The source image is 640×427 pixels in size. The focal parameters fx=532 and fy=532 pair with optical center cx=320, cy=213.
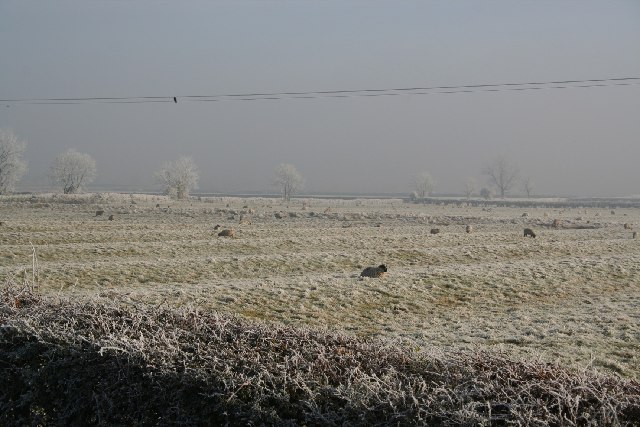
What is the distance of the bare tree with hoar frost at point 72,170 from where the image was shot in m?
116

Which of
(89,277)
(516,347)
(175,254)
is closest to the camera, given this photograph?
(516,347)

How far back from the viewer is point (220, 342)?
20.7ft

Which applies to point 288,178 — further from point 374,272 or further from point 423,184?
point 374,272

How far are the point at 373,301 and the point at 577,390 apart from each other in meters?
14.8

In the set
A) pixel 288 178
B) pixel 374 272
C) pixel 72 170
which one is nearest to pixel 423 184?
pixel 288 178

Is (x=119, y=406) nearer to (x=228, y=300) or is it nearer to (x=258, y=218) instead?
(x=228, y=300)

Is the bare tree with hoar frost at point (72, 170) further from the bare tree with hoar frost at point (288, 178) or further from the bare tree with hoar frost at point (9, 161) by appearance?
the bare tree with hoar frost at point (288, 178)

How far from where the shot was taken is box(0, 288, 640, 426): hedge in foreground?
472 cm

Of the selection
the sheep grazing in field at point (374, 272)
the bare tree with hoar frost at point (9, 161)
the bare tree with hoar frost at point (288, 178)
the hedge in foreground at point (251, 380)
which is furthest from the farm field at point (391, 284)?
the bare tree with hoar frost at point (288, 178)

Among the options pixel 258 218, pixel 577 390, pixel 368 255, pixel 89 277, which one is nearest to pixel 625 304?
pixel 368 255

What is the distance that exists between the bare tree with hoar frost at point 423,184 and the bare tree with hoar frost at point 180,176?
78.4 metres

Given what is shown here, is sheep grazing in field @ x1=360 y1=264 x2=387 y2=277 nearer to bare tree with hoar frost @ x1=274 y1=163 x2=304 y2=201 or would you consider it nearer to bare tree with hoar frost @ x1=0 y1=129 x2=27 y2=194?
bare tree with hoar frost @ x1=0 y1=129 x2=27 y2=194

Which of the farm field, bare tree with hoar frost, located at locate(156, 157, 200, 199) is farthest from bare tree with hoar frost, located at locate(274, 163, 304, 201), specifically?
the farm field

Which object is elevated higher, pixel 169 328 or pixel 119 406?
pixel 169 328
